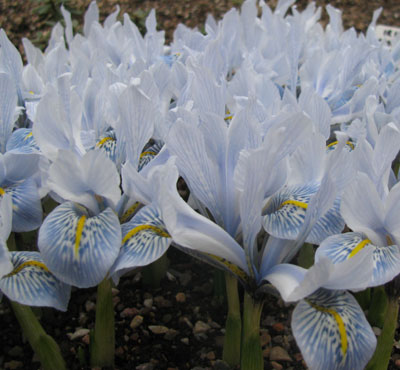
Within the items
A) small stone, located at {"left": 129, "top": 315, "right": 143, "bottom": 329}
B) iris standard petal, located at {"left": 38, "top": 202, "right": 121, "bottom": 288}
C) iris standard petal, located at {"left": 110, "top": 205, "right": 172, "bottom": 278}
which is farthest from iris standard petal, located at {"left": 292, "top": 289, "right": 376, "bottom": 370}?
small stone, located at {"left": 129, "top": 315, "right": 143, "bottom": 329}

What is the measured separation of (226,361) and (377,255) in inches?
23.8

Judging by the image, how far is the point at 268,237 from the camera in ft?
4.36

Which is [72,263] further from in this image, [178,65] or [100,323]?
[178,65]

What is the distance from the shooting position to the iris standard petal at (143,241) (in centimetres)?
116

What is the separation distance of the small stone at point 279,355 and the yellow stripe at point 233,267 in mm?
537

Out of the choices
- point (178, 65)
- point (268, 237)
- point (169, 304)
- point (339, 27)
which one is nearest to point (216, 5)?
point (339, 27)

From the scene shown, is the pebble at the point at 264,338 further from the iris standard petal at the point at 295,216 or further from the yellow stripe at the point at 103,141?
the yellow stripe at the point at 103,141

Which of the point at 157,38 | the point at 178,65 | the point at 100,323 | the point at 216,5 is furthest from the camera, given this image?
the point at 216,5

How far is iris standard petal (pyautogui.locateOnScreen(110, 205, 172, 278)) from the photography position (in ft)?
3.82

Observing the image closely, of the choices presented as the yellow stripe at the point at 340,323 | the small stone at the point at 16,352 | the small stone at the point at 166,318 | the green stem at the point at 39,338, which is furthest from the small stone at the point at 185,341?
the yellow stripe at the point at 340,323

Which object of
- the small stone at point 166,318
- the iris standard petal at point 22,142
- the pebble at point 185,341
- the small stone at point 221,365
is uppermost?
the iris standard petal at point 22,142

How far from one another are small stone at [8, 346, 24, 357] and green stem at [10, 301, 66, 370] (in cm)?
30

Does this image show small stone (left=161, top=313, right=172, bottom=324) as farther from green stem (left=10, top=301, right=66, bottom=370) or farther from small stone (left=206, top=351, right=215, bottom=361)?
green stem (left=10, top=301, right=66, bottom=370)

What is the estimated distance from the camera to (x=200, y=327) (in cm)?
180
